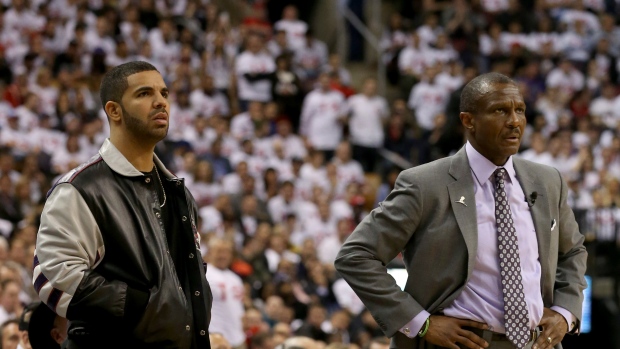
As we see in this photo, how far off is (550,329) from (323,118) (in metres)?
11.4

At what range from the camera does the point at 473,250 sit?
13.6 feet

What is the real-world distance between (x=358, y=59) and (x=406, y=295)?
1476cm

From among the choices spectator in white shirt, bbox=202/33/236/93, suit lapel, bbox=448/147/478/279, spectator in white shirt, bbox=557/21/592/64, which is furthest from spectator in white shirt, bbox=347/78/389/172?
suit lapel, bbox=448/147/478/279

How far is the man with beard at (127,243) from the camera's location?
3668 mm

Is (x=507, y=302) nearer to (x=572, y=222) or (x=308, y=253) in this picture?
(x=572, y=222)

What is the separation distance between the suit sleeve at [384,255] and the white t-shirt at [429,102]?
11837 mm

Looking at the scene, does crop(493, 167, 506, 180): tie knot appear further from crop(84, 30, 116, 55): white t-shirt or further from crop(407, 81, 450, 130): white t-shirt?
crop(407, 81, 450, 130): white t-shirt

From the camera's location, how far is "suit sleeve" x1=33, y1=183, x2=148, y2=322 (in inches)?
143

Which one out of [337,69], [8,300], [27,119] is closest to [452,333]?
[8,300]

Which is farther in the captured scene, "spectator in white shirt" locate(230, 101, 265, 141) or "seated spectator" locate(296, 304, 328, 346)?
"spectator in white shirt" locate(230, 101, 265, 141)

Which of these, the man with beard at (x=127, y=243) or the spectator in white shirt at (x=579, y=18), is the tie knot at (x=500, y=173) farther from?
the spectator in white shirt at (x=579, y=18)

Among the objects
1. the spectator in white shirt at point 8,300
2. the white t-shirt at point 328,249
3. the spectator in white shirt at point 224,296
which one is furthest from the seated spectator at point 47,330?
the white t-shirt at point 328,249

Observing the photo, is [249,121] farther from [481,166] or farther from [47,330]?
[481,166]

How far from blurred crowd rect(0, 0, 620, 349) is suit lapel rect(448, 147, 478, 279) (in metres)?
5.44
